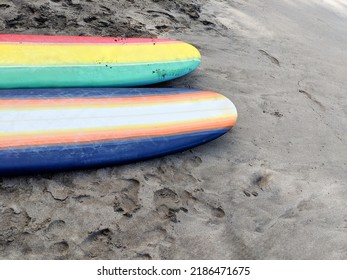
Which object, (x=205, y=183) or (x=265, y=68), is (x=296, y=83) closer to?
(x=265, y=68)

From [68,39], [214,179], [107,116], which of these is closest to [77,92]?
[107,116]

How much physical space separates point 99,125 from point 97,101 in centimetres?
20

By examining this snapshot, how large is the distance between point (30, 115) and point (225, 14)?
2.37 metres

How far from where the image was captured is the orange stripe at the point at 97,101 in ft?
6.81

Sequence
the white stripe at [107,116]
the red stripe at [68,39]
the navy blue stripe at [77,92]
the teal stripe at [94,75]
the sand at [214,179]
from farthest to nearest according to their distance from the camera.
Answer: the red stripe at [68,39] < the teal stripe at [94,75] < the navy blue stripe at [77,92] < the white stripe at [107,116] < the sand at [214,179]

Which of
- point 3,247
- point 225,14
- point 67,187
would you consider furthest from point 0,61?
point 225,14

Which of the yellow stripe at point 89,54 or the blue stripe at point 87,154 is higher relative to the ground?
the yellow stripe at point 89,54

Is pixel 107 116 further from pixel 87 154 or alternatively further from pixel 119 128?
pixel 87 154

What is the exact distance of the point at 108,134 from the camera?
6.77 feet

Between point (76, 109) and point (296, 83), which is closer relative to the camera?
point (76, 109)

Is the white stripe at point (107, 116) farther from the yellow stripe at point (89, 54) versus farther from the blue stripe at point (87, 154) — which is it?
the yellow stripe at point (89, 54)

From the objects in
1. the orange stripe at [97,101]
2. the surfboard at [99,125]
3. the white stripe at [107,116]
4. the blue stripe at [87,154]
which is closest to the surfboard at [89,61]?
the surfboard at [99,125]

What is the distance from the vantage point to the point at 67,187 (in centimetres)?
189

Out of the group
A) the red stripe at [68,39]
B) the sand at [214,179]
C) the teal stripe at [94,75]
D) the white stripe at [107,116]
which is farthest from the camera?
the red stripe at [68,39]
